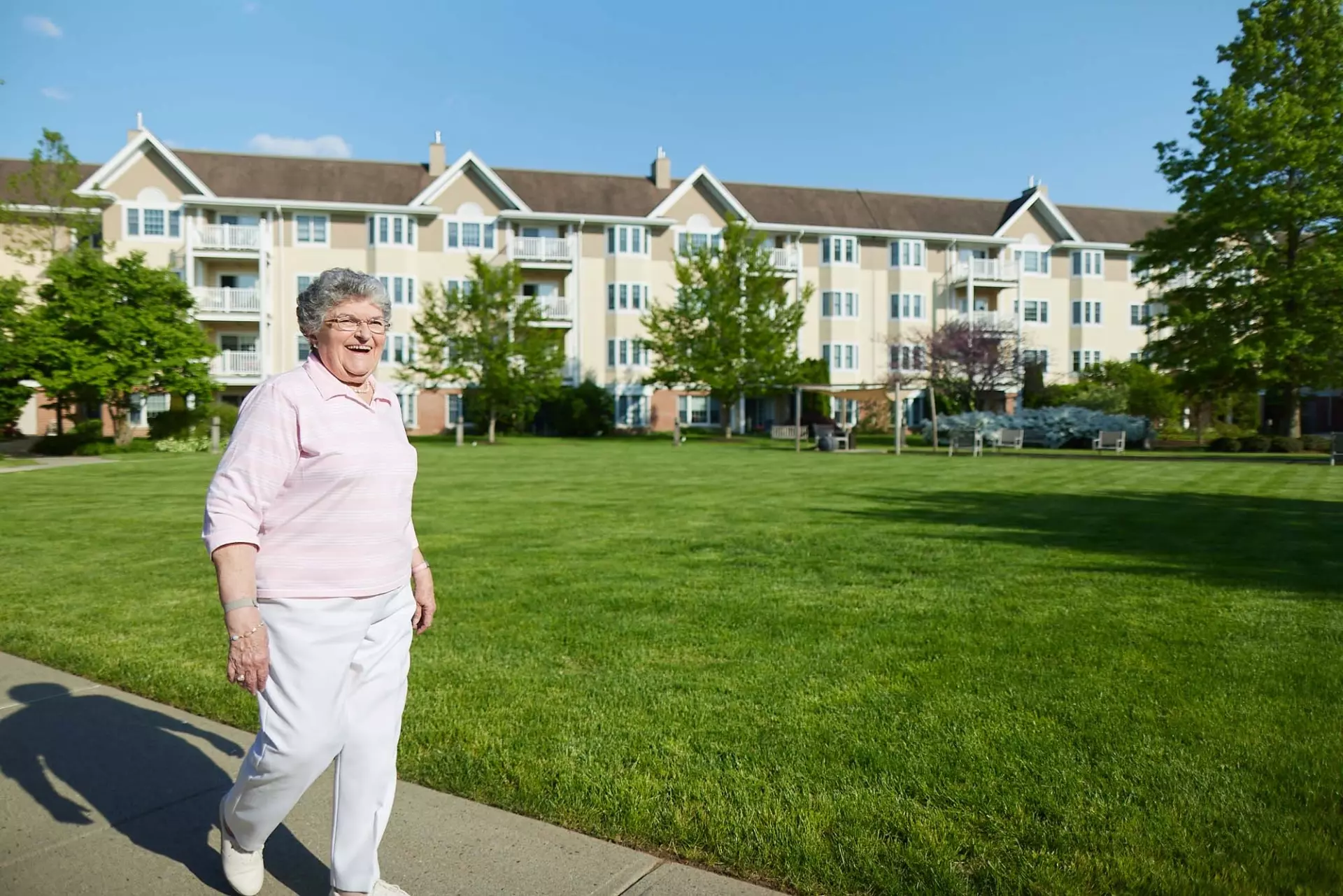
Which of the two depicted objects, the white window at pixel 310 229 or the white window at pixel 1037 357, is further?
the white window at pixel 310 229

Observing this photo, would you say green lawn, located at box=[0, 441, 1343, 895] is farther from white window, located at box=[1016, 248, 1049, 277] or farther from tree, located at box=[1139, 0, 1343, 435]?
white window, located at box=[1016, 248, 1049, 277]

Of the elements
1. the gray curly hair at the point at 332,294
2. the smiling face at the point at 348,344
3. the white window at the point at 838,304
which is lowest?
the smiling face at the point at 348,344

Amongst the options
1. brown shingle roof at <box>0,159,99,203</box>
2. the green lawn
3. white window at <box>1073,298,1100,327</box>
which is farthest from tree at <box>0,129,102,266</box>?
white window at <box>1073,298,1100,327</box>

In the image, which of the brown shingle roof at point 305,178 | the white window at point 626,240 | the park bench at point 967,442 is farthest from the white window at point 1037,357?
the brown shingle roof at point 305,178

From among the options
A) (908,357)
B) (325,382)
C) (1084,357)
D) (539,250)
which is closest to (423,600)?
(325,382)

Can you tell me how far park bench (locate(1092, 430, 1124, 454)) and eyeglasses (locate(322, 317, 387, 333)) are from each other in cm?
3180

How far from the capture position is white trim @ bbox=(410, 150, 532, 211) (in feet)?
159

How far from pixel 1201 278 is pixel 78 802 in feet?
122

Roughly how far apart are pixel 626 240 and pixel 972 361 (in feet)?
63.4

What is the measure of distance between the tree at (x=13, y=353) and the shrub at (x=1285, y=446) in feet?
129

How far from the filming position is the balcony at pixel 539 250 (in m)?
49.7

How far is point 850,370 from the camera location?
55500mm

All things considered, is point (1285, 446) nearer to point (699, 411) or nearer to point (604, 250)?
point (699, 411)

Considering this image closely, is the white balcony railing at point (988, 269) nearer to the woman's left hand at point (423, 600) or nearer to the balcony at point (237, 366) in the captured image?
the balcony at point (237, 366)
